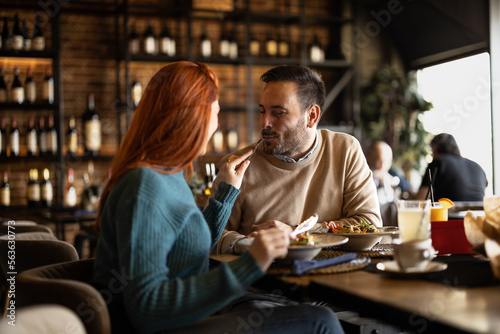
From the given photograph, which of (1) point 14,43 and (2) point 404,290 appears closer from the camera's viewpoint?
(2) point 404,290

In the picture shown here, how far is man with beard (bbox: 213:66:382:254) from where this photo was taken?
2.18 metres

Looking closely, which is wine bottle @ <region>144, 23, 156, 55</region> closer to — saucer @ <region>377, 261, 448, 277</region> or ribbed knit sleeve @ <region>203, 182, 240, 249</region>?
ribbed knit sleeve @ <region>203, 182, 240, 249</region>

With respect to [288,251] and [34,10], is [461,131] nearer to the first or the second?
[34,10]

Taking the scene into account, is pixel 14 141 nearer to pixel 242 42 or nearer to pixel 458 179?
pixel 242 42

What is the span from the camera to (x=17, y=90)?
5.06 metres

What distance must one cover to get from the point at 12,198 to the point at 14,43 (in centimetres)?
142

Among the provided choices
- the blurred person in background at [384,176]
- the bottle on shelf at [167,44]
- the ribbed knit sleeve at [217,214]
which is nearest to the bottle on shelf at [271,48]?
the bottle on shelf at [167,44]

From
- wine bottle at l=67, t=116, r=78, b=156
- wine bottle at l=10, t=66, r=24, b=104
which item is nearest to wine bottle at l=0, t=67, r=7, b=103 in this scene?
wine bottle at l=10, t=66, r=24, b=104

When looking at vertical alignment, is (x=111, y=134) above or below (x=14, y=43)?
→ below

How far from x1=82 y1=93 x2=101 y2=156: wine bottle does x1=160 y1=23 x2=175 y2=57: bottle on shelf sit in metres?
0.82

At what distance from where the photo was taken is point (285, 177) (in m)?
2.23

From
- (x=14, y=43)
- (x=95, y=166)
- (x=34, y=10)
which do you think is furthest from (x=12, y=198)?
(x=34, y=10)

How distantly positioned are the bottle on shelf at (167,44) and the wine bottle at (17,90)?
133 centimetres

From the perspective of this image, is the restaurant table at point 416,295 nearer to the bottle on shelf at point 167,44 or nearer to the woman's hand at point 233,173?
the woman's hand at point 233,173
